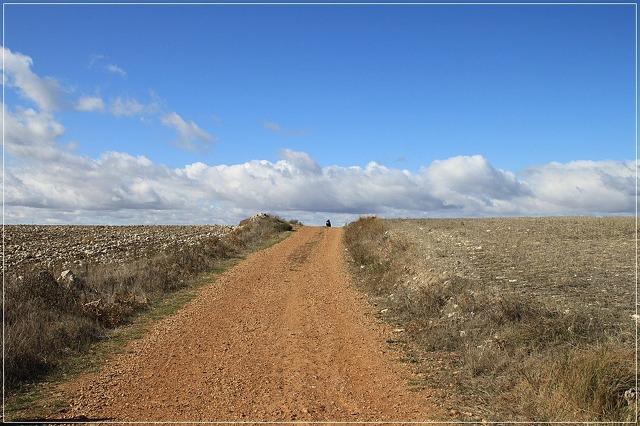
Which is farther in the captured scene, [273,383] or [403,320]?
[403,320]

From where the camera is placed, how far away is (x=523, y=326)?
967 cm

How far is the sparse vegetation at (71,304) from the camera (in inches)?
374

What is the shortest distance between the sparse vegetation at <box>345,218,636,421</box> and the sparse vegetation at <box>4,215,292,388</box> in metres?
6.82

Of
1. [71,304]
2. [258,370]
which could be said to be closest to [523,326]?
[258,370]

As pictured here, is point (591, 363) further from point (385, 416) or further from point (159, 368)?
point (159, 368)

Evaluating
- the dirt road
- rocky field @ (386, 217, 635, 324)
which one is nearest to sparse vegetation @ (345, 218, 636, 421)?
rocky field @ (386, 217, 635, 324)

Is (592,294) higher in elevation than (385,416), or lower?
higher

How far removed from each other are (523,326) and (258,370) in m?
4.82

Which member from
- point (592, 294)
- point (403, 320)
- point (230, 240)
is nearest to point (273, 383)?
point (403, 320)

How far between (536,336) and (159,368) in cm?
663

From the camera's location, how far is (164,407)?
7754mm

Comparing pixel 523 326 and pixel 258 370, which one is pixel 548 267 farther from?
pixel 258 370

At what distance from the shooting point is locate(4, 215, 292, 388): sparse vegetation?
31.1 ft

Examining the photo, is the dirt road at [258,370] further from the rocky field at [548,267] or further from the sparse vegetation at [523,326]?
the rocky field at [548,267]
